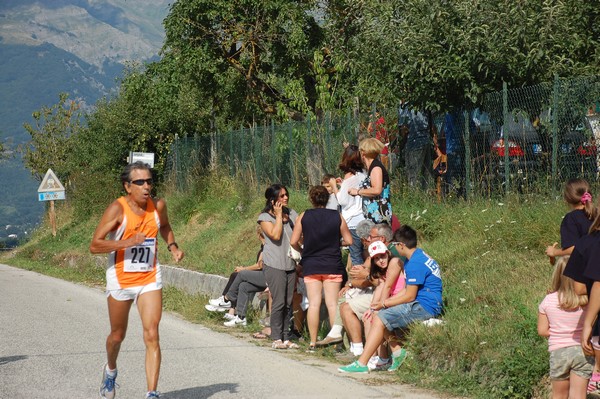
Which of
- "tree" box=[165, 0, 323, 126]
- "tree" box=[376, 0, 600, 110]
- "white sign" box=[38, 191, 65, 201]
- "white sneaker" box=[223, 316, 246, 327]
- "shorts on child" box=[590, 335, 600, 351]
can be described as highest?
"tree" box=[165, 0, 323, 126]

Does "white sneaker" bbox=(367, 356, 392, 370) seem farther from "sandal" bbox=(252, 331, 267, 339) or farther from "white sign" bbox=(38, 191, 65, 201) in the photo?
"white sign" bbox=(38, 191, 65, 201)

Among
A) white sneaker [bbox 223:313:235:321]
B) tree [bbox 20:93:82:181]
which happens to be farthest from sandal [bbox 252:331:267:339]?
tree [bbox 20:93:82:181]

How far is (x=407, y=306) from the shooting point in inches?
402

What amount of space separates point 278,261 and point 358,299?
1748 millimetres

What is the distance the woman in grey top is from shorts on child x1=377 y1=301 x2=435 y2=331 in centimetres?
249

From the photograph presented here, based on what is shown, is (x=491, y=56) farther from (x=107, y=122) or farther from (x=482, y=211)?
(x=107, y=122)

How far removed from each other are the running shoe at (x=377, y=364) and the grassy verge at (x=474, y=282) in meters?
0.40

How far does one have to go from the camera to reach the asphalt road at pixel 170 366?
9.34 meters

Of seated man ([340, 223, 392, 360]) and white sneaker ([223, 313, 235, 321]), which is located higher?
seated man ([340, 223, 392, 360])

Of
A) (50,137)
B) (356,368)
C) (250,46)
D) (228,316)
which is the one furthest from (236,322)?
(50,137)

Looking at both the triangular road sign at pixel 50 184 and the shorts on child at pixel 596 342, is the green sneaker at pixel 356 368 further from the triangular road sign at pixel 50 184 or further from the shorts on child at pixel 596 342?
the triangular road sign at pixel 50 184

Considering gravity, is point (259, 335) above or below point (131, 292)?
below

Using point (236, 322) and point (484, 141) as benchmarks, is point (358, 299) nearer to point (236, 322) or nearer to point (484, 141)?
point (236, 322)

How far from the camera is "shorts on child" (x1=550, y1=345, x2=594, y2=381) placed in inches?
288
